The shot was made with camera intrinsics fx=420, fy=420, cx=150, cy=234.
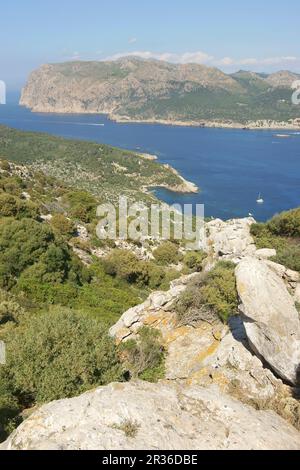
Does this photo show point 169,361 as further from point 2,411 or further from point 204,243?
point 204,243

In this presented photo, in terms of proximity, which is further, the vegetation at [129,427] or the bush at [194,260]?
the bush at [194,260]

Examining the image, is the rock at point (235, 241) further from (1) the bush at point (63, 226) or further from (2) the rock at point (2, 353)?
(2) the rock at point (2, 353)

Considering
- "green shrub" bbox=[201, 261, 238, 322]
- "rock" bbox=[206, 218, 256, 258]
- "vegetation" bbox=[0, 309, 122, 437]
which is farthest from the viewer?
"rock" bbox=[206, 218, 256, 258]

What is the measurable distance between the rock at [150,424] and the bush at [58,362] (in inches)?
85.5

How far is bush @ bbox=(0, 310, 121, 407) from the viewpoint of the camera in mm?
8664

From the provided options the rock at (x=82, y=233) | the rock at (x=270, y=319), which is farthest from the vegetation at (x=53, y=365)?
the rock at (x=82, y=233)

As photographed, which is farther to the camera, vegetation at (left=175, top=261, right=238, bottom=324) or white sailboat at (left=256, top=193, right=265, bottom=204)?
white sailboat at (left=256, top=193, right=265, bottom=204)

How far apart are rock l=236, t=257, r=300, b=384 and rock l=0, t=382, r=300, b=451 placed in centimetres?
144

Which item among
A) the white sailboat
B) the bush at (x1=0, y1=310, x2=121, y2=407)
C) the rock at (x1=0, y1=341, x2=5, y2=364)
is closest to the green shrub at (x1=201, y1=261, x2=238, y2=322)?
the bush at (x1=0, y1=310, x2=121, y2=407)

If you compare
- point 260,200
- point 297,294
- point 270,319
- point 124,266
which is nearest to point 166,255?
point 124,266

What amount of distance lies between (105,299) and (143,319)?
29.3ft

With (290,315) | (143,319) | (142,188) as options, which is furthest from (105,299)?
(142,188)

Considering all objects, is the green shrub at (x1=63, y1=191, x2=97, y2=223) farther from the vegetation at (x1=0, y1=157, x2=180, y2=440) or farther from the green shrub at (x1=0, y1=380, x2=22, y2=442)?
the green shrub at (x1=0, y1=380, x2=22, y2=442)

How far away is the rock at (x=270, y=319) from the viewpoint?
8008 millimetres
